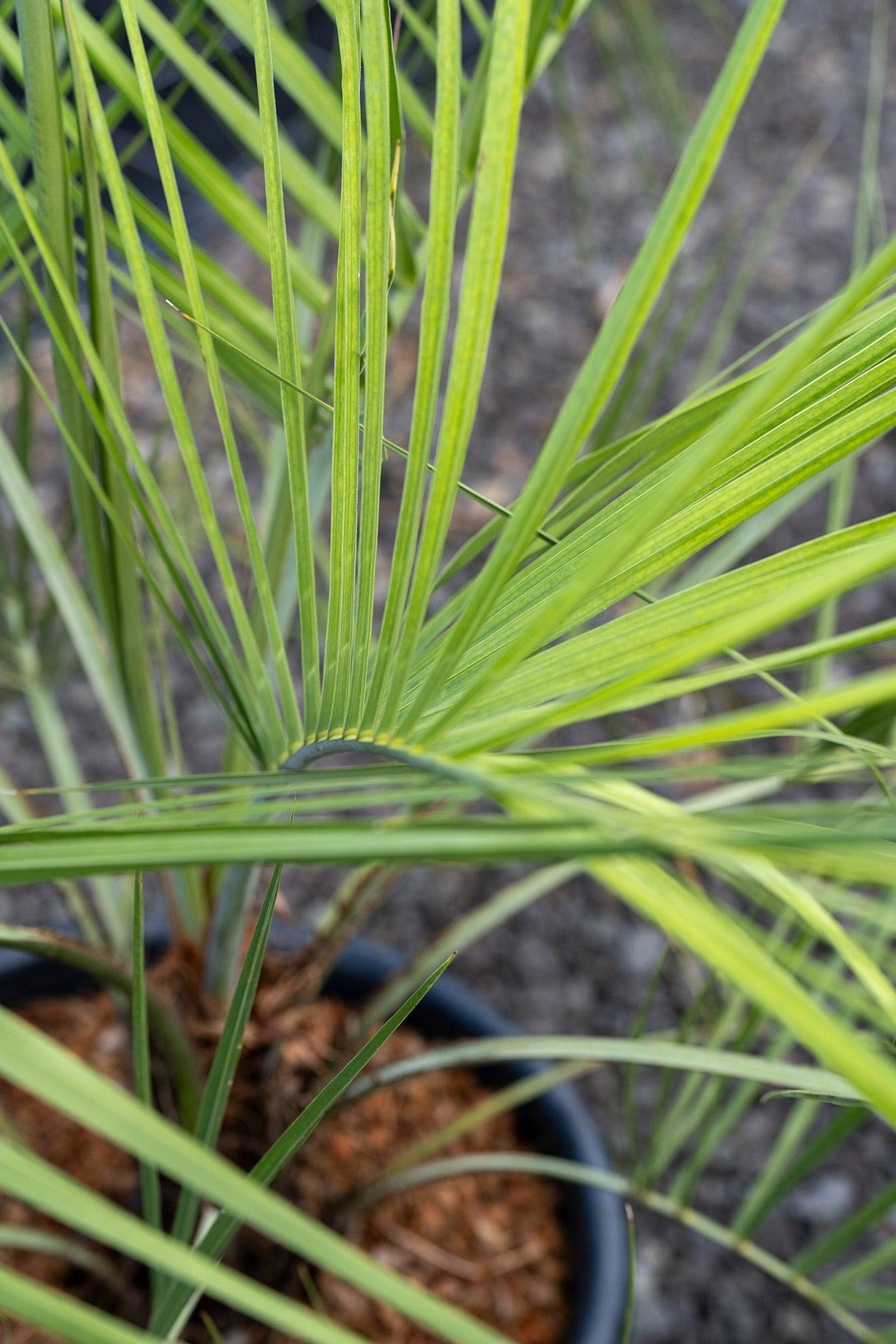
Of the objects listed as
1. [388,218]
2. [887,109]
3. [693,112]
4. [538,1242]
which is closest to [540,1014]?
[538,1242]

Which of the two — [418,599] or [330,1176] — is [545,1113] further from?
[418,599]

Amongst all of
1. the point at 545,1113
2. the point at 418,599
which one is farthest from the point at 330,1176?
the point at 418,599

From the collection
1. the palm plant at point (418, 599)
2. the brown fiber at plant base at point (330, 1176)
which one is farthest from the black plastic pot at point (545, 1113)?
the palm plant at point (418, 599)

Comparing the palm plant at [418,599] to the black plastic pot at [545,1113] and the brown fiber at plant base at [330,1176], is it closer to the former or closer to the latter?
the brown fiber at plant base at [330,1176]

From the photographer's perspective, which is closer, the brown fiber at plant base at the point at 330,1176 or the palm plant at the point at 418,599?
the palm plant at the point at 418,599

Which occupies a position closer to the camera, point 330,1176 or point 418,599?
point 418,599

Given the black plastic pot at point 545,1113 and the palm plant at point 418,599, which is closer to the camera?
the palm plant at point 418,599
